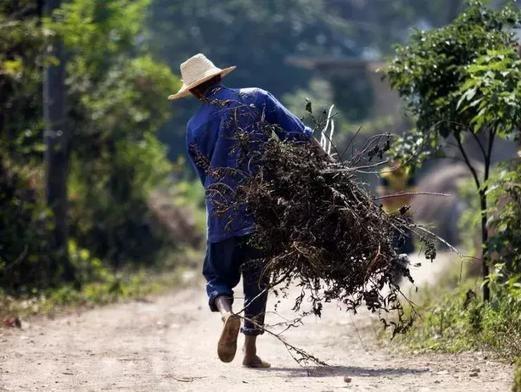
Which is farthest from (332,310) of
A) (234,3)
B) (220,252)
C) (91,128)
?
(234,3)

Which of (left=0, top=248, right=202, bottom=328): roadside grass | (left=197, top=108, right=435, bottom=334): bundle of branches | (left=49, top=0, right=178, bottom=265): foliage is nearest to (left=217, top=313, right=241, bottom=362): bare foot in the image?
(left=197, top=108, right=435, bottom=334): bundle of branches

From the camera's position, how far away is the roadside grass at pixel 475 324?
327 inches

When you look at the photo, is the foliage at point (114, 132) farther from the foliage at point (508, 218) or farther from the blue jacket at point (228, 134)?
the foliage at point (508, 218)

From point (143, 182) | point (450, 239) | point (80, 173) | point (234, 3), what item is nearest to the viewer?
point (80, 173)

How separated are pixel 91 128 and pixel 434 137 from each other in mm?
9529

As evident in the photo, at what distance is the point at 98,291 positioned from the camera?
15.2 m

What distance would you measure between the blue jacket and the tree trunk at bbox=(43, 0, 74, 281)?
266 inches

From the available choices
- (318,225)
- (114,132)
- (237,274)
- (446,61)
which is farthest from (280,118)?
(114,132)

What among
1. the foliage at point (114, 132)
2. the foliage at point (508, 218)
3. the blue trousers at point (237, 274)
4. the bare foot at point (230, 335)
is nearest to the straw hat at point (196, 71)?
the blue trousers at point (237, 274)

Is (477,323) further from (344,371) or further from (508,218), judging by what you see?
(344,371)

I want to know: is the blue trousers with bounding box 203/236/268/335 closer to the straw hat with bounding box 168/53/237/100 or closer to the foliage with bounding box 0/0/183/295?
the straw hat with bounding box 168/53/237/100

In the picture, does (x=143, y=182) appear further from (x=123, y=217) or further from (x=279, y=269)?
(x=279, y=269)

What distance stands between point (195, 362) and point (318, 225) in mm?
1547

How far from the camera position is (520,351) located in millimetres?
7777
